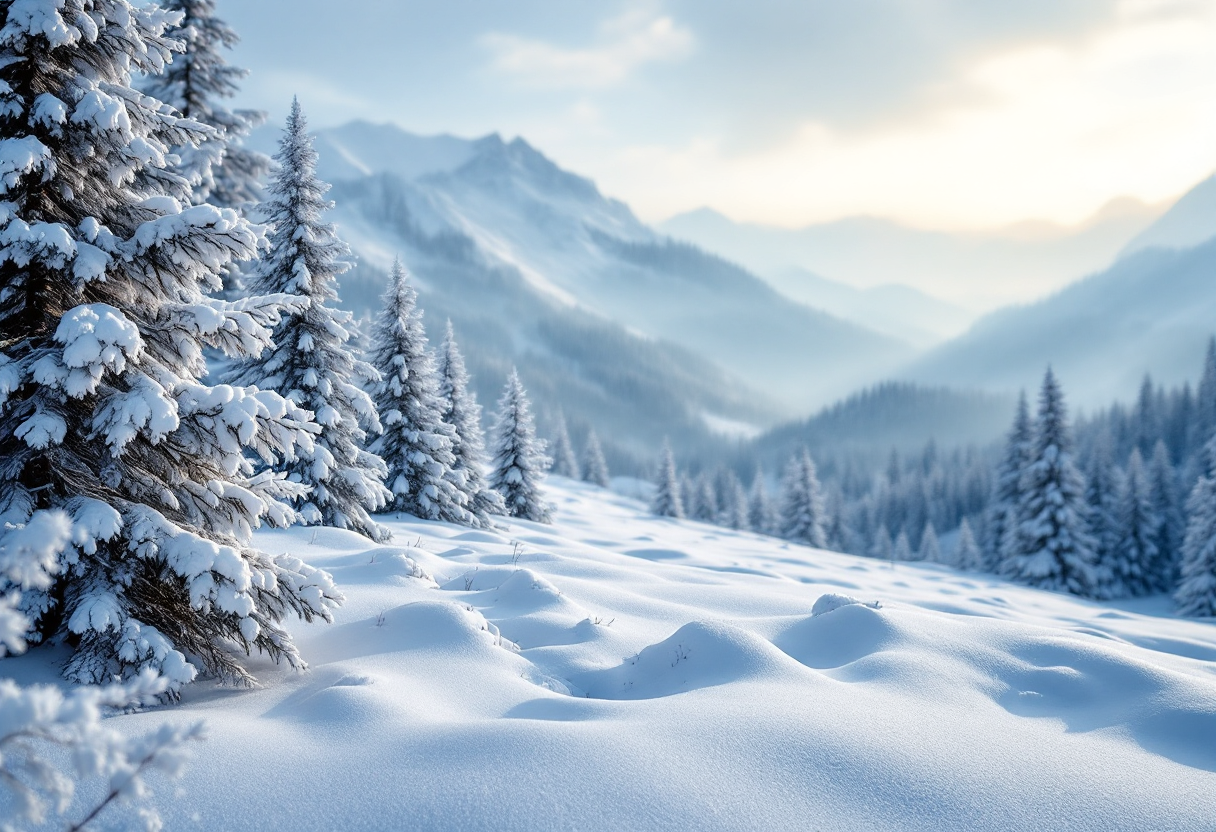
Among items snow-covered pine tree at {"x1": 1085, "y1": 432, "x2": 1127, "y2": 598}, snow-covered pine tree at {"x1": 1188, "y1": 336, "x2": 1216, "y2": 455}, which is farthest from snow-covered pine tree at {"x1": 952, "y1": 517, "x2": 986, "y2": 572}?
snow-covered pine tree at {"x1": 1188, "y1": 336, "x2": 1216, "y2": 455}

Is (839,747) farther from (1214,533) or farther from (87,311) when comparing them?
(1214,533)

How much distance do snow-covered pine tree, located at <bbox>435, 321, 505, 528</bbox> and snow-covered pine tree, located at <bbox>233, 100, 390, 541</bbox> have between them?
6.77 metres

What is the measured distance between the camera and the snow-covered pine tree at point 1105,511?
37.3 meters

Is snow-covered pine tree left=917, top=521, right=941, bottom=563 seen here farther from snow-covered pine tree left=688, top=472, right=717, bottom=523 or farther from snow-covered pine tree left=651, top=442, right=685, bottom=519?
snow-covered pine tree left=651, top=442, right=685, bottom=519

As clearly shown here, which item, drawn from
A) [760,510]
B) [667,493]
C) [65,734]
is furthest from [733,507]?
[65,734]

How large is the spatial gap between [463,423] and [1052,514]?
93.9 feet

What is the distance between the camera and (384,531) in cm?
1154

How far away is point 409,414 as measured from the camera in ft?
53.6

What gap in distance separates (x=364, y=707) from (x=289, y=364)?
33.4 feet

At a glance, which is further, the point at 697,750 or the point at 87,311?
the point at 87,311

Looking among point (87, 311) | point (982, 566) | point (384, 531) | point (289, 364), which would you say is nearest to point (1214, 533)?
point (982, 566)

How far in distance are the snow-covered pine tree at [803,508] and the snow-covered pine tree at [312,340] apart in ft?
118

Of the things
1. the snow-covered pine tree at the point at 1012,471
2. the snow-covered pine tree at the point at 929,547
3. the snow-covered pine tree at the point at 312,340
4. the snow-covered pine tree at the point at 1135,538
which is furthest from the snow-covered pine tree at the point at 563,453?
the snow-covered pine tree at the point at 312,340

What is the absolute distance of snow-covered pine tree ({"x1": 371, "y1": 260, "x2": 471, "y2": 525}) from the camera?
1598 centimetres
